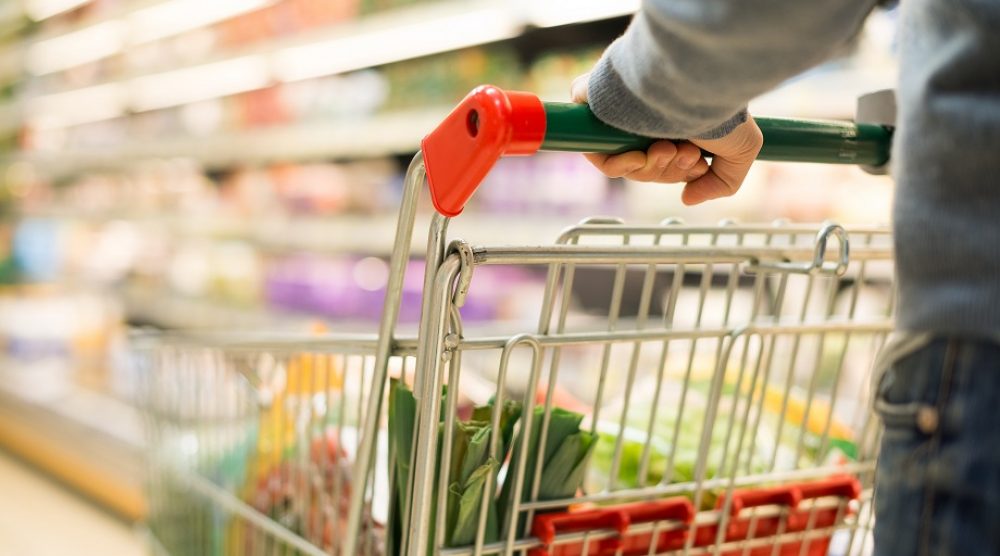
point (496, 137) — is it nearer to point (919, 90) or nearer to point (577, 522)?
point (919, 90)

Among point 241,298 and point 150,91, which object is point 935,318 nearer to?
point 241,298

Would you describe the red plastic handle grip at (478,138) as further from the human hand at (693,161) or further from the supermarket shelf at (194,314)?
the supermarket shelf at (194,314)

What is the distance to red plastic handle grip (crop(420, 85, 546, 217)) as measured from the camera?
2.14 feet

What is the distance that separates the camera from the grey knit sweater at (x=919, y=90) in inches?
19.8

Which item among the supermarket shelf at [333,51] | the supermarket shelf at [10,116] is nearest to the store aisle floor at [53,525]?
the supermarket shelf at [333,51]

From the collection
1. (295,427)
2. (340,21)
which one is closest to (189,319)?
(340,21)

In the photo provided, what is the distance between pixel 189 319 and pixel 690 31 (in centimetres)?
407

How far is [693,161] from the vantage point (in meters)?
0.76

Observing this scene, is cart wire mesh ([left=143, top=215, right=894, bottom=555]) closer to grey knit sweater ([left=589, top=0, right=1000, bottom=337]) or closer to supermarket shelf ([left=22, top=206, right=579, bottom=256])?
grey knit sweater ([left=589, top=0, right=1000, bottom=337])

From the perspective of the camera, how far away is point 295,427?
3.64 ft

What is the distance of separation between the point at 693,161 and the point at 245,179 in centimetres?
365

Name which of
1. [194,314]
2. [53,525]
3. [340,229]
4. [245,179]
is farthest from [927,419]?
[194,314]

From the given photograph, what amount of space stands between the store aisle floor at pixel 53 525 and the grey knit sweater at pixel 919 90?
99.3 inches

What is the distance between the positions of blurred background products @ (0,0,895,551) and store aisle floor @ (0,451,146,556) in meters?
0.07
